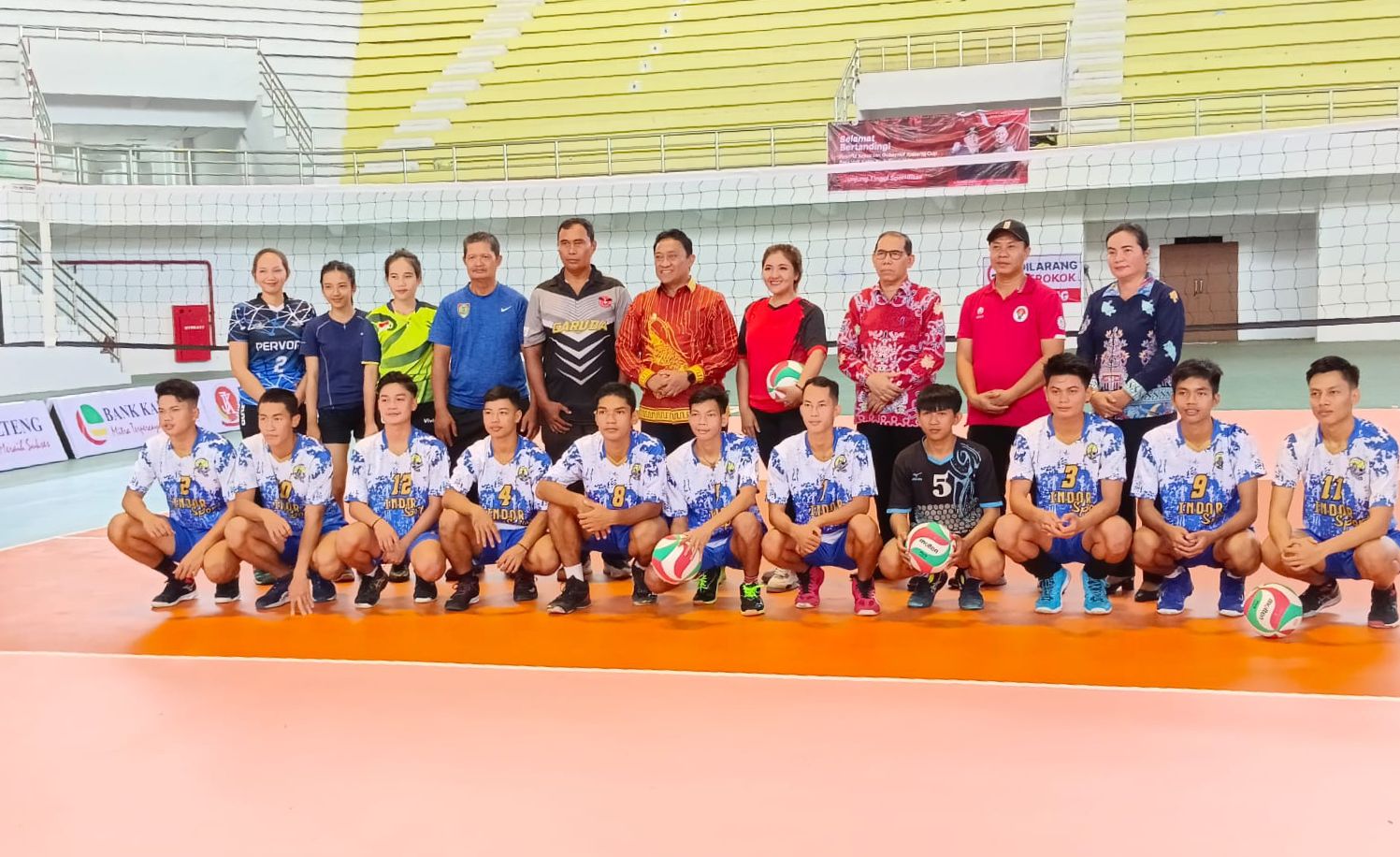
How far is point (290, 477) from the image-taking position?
536 cm

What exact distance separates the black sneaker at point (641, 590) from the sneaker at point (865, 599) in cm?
67

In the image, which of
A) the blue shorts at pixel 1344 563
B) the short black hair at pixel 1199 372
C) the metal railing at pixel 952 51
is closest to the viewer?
the blue shorts at pixel 1344 563

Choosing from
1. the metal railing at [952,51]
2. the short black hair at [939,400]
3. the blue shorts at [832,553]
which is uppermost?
the metal railing at [952,51]

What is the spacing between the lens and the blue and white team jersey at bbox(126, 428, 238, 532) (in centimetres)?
540

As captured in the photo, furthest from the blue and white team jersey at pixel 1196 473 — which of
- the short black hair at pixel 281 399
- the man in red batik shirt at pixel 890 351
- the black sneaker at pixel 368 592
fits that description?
the short black hair at pixel 281 399

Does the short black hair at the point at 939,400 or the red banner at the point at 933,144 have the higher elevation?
the red banner at the point at 933,144

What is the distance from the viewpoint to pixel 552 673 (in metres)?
4.17

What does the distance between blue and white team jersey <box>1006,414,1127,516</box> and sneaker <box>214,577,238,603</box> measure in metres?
3.56

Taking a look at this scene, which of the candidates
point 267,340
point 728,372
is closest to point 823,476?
point 728,372

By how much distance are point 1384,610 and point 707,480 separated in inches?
107

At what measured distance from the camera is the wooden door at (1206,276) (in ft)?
64.0

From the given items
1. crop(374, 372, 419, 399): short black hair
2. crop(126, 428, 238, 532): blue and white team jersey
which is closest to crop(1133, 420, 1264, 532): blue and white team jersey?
crop(374, 372, 419, 399): short black hair

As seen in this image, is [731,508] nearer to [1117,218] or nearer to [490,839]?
[490,839]

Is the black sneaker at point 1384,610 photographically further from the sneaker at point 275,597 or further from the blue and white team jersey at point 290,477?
the sneaker at point 275,597
